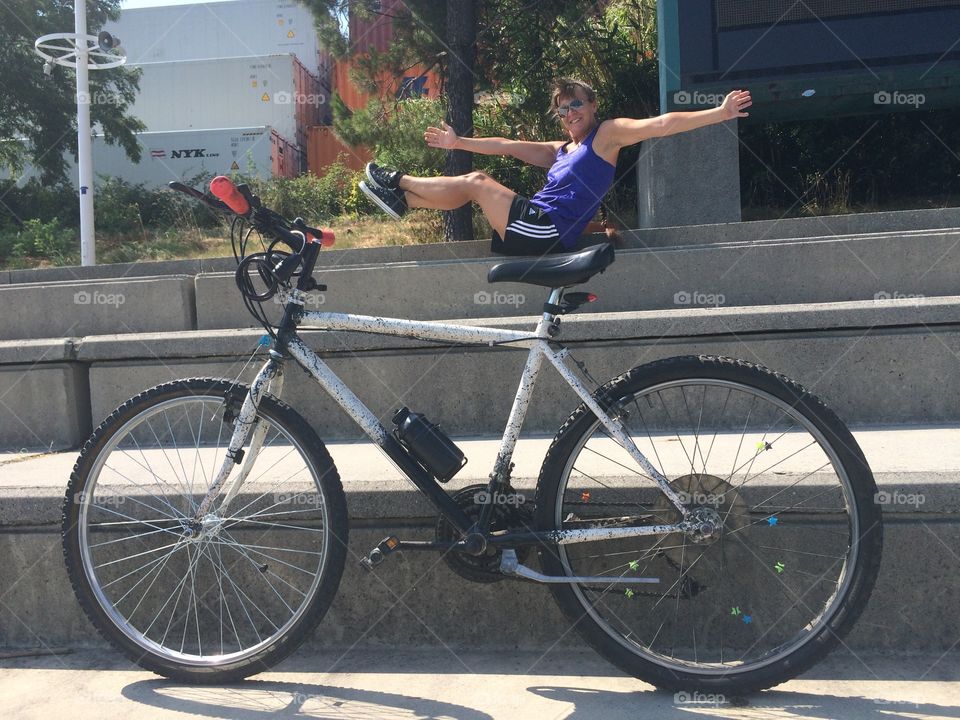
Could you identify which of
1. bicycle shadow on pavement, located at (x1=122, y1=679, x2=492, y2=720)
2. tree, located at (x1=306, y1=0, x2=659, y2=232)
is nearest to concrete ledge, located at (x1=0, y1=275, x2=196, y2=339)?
bicycle shadow on pavement, located at (x1=122, y1=679, x2=492, y2=720)

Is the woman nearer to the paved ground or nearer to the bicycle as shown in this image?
the bicycle

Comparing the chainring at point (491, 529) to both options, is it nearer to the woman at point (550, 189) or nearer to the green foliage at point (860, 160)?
the woman at point (550, 189)

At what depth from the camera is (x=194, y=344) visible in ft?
12.7

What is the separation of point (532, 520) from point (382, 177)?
6.73 feet

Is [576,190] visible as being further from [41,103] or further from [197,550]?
[41,103]

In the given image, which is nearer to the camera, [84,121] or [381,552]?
[381,552]

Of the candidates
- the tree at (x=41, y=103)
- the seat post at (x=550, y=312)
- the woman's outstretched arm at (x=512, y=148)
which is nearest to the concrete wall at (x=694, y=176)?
the woman's outstretched arm at (x=512, y=148)

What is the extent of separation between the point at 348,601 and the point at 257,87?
61.7 feet

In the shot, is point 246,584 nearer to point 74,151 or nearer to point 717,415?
point 717,415

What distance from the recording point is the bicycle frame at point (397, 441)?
2.39m

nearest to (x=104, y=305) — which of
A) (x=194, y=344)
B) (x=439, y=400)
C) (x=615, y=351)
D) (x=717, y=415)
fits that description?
(x=194, y=344)

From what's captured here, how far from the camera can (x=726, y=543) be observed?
8.34 feet

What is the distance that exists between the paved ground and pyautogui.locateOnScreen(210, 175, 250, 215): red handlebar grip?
1494 mm

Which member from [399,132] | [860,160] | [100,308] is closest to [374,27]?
[399,132]
